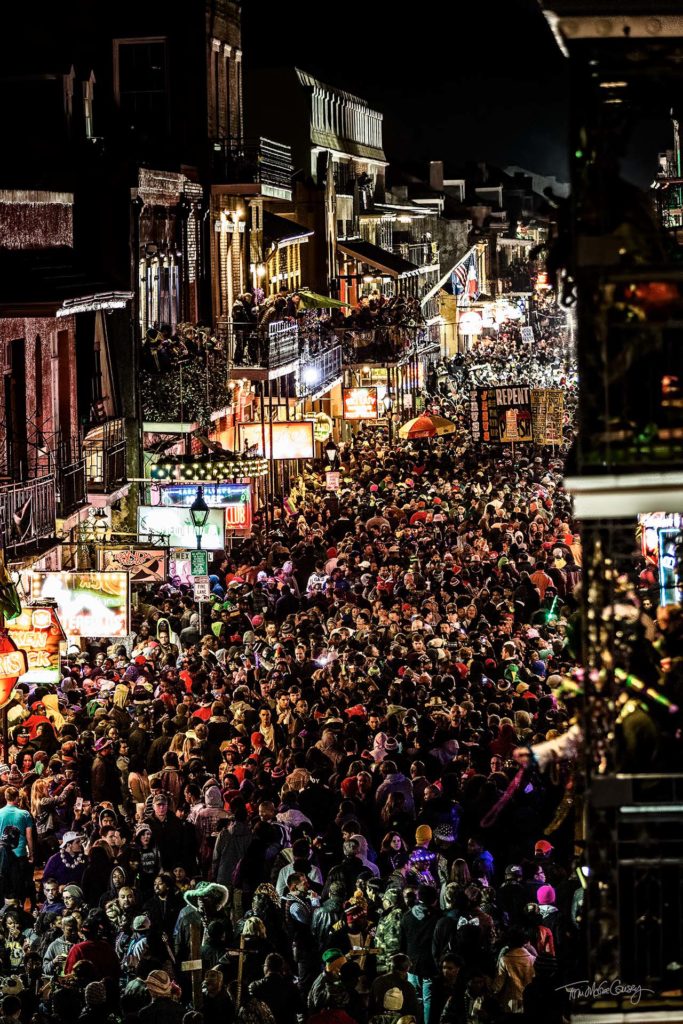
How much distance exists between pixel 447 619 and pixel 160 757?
20.6ft

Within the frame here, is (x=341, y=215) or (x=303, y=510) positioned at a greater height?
(x=341, y=215)

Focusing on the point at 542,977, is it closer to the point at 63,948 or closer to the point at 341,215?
the point at 63,948

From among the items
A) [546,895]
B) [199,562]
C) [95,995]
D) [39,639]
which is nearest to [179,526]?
[199,562]

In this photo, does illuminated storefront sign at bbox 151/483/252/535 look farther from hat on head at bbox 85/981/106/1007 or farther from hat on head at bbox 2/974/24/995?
hat on head at bbox 85/981/106/1007

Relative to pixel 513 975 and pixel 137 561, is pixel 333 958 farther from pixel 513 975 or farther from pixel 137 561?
pixel 137 561

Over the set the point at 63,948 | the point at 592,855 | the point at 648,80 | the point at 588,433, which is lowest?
the point at 63,948

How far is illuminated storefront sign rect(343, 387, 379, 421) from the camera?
53.7m

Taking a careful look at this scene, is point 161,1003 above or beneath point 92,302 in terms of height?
beneath

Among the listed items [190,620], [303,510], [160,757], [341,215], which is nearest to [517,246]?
[341,215]

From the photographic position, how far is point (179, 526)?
2678 cm

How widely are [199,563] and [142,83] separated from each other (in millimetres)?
14996

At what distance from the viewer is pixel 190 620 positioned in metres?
25.5

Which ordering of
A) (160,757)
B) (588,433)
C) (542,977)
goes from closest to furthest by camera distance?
(588,433) → (542,977) → (160,757)

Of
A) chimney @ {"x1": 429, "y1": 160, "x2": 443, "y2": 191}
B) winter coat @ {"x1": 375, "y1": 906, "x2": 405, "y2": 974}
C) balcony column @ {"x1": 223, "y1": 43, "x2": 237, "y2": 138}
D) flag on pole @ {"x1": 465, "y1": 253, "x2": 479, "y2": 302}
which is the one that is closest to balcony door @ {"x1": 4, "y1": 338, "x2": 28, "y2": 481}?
winter coat @ {"x1": 375, "y1": 906, "x2": 405, "y2": 974}
